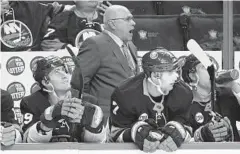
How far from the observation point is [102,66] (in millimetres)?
4906

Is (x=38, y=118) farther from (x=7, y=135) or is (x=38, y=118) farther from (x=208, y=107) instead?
(x=208, y=107)

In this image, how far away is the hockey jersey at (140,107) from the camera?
424 cm

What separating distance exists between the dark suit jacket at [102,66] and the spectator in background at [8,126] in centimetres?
58

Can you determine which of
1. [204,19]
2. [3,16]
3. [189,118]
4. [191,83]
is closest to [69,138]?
[189,118]

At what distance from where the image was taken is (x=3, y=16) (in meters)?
5.15

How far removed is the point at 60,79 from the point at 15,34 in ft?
2.78

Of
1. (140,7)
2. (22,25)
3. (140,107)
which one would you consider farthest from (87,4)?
(140,107)

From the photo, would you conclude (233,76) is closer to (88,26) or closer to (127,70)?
(127,70)

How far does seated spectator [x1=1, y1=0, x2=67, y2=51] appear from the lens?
203 inches

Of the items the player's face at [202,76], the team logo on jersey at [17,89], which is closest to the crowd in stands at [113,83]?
the player's face at [202,76]

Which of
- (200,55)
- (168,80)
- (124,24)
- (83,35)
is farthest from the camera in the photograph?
(83,35)

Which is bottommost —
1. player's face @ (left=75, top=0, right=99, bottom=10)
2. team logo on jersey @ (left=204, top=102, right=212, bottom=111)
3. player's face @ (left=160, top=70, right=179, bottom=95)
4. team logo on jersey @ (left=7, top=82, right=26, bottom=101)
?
team logo on jersey @ (left=204, top=102, right=212, bottom=111)

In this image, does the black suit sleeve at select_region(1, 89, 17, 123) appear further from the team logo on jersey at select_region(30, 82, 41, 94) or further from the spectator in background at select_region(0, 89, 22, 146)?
the team logo on jersey at select_region(30, 82, 41, 94)

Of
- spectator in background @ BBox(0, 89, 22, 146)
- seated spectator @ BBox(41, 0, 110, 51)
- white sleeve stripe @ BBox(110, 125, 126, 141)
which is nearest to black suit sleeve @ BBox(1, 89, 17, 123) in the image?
spectator in background @ BBox(0, 89, 22, 146)
